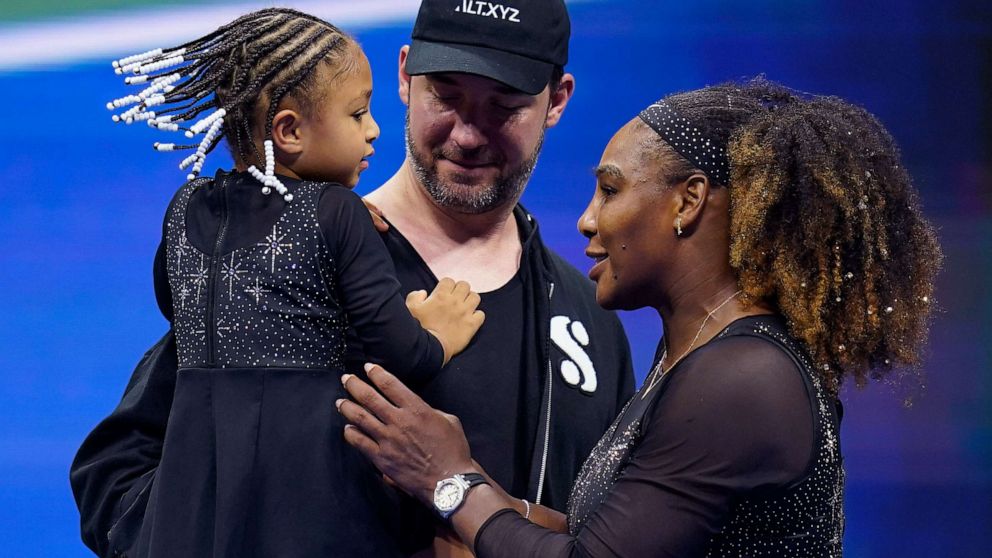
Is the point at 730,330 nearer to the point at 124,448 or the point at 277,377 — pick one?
the point at 277,377

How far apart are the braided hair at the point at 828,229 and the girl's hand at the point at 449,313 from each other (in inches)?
19.8

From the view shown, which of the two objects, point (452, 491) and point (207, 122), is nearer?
point (452, 491)

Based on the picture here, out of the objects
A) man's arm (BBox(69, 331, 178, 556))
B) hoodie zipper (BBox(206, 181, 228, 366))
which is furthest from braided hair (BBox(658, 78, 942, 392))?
man's arm (BBox(69, 331, 178, 556))

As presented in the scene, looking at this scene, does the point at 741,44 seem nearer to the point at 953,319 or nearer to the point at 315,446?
the point at 953,319

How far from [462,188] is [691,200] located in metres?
0.69

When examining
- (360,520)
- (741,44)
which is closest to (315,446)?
(360,520)

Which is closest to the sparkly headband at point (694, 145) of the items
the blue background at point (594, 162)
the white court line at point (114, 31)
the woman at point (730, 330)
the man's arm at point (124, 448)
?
the woman at point (730, 330)

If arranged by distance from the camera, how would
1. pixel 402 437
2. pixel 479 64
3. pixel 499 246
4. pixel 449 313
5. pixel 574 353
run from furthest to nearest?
pixel 499 246 → pixel 574 353 → pixel 479 64 → pixel 449 313 → pixel 402 437

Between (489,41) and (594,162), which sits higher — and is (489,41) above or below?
below

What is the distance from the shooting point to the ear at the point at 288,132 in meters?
1.86

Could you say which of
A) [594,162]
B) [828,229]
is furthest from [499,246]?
[594,162]

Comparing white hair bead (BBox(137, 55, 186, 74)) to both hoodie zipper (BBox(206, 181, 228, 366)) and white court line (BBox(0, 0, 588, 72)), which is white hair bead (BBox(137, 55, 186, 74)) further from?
white court line (BBox(0, 0, 588, 72))

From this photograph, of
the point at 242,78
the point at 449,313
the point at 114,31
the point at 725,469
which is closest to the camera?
the point at 725,469

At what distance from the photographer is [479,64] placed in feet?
6.91
